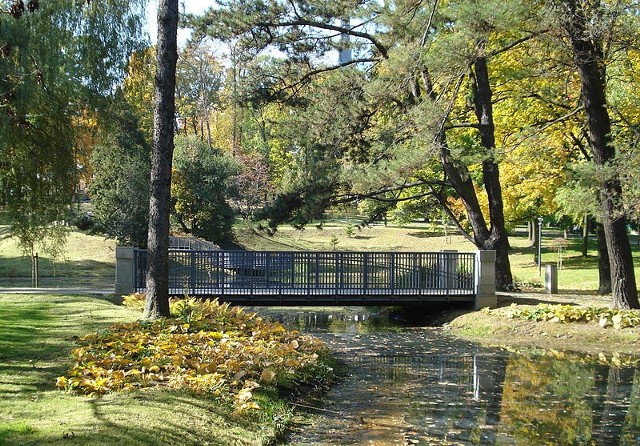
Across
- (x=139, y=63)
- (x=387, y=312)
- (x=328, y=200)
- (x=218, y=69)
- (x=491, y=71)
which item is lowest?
(x=387, y=312)

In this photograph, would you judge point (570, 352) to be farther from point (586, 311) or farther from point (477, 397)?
point (477, 397)

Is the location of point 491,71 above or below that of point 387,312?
above

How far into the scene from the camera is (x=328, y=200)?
78.1 feet

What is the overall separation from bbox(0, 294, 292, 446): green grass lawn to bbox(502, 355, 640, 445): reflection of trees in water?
3654 millimetres

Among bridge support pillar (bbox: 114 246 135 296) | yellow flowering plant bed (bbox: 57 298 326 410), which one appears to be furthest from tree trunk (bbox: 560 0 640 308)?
bridge support pillar (bbox: 114 246 135 296)

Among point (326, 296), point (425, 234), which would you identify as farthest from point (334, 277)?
point (425, 234)

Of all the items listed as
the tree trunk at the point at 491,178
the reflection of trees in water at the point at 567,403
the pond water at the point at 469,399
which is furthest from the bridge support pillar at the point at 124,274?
the tree trunk at the point at 491,178

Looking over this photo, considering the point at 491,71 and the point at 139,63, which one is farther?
the point at 491,71

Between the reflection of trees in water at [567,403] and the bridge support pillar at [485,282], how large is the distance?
6.78 meters

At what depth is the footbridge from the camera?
21188mm

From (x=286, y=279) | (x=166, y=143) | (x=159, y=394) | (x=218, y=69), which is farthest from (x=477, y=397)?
(x=218, y=69)

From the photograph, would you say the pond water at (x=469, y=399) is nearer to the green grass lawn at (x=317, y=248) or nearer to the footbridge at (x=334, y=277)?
the footbridge at (x=334, y=277)

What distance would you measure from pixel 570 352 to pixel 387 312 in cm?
1017

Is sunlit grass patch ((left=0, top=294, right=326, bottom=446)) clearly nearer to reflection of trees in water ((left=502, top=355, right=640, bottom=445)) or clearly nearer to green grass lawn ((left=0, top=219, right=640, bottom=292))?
reflection of trees in water ((left=502, top=355, right=640, bottom=445))
